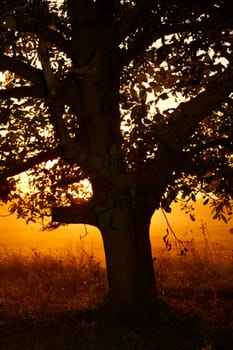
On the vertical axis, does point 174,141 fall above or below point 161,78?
below

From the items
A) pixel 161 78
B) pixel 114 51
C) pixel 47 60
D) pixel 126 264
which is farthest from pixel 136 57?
pixel 47 60

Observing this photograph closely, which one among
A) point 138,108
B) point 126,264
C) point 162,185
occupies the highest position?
point 138,108

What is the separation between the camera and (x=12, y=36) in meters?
7.04

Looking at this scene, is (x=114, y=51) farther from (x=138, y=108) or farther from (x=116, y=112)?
(x=138, y=108)

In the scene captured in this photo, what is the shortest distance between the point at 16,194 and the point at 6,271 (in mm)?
4609

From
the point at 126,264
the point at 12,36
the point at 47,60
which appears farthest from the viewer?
the point at 126,264

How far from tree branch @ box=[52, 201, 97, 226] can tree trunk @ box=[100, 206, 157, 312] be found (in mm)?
326

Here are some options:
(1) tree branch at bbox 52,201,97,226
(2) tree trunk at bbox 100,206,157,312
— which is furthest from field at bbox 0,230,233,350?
(1) tree branch at bbox 52,201,97,226

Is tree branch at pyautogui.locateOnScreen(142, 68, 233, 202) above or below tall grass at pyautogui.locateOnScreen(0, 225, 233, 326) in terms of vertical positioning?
above

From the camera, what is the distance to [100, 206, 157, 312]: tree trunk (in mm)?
8477

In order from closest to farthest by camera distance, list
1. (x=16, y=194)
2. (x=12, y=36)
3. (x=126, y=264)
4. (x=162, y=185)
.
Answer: (x=162, y=185) → (x=12, y=36) → (x=126, y=264) → (x=16, y=194)

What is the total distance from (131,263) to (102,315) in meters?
0.98

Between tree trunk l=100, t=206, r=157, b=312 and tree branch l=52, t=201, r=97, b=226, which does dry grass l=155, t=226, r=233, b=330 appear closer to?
tree trunk l=100, t=206, r=157, b=312

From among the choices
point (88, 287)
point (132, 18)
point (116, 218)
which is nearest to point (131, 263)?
point (88, 287)
